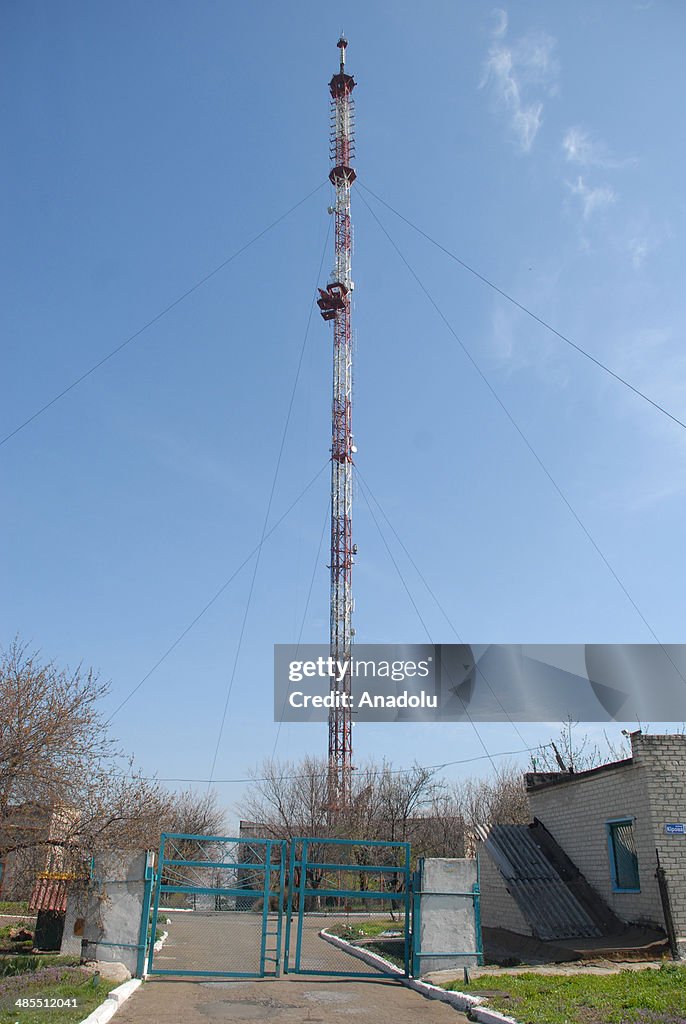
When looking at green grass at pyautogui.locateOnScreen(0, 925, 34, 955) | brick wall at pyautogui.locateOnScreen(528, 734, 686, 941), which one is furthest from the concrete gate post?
green grass at pyautogui.locateOnScreen(0, 925, 34, 955)

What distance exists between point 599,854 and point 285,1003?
7.96 metres

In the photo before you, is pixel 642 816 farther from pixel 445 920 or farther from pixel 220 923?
pixel 220 923

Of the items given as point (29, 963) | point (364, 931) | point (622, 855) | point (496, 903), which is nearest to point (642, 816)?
point (622, 855)

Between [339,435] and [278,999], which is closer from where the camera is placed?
[278,999]

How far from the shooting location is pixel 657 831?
13461 mm

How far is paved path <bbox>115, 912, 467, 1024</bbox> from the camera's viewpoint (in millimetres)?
9062

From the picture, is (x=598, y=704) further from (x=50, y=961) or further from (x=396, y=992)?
(x=50, y=961)

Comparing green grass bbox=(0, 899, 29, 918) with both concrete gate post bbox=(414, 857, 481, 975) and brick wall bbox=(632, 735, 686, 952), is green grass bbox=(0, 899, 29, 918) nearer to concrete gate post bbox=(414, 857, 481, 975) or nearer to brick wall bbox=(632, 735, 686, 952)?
concrete gate post bbox=(414, 857, 481, 975)

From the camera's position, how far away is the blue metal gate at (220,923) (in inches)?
466

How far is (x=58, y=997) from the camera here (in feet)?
31.2

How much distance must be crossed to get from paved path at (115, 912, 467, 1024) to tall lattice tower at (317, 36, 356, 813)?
15146 mm

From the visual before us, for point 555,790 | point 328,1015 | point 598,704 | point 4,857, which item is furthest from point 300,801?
point 328,1015

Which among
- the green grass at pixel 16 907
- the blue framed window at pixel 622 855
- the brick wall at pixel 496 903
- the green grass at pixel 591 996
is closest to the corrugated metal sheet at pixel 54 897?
the green grass at pixel 591 996

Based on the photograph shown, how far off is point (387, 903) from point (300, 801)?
846cm
